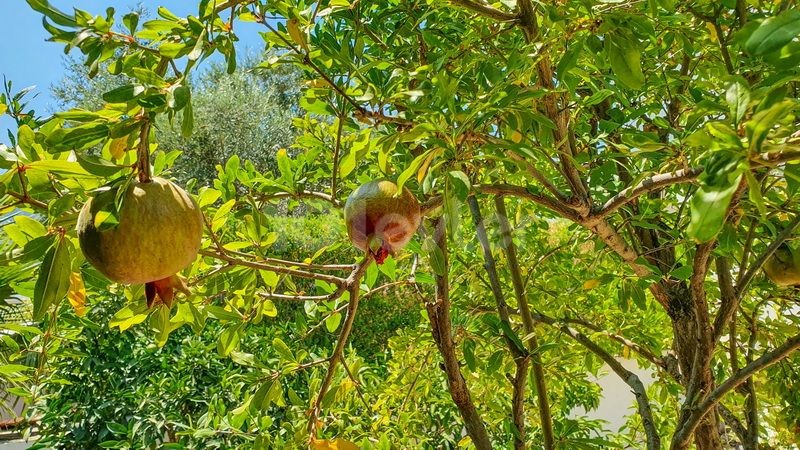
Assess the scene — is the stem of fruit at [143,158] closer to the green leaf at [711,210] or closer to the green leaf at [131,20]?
the green leaf at [131,20]

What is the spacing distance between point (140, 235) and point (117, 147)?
4.4 inches

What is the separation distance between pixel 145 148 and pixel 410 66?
0.71 m

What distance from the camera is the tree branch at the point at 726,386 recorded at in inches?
38.4

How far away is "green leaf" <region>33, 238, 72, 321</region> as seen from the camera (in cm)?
49

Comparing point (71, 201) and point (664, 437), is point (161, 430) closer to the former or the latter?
point (664, 437)

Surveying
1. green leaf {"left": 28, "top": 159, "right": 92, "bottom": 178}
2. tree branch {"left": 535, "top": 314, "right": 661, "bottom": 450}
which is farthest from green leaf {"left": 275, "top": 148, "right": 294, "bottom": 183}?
tree branch {"left": 535, "top": 314, "right": 661, "bottom": 450}

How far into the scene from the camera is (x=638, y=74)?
640 mm

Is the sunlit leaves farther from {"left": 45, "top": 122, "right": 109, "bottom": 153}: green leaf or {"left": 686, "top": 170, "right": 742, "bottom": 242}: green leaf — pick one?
{"left": 45, "top": 122, "right": 109, "bottom": 153}: green leaf

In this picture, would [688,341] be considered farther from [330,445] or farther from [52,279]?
[52,279]

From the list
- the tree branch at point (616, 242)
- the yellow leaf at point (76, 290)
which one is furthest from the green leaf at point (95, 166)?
the tree branch at point (616, 242)

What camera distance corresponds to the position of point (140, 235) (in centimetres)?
51

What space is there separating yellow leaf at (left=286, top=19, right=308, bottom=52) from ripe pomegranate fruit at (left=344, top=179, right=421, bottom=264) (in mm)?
188

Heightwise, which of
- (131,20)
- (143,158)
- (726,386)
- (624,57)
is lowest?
(143,158)

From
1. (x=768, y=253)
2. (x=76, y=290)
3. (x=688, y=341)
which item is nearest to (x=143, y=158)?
(x=76, y=290)
